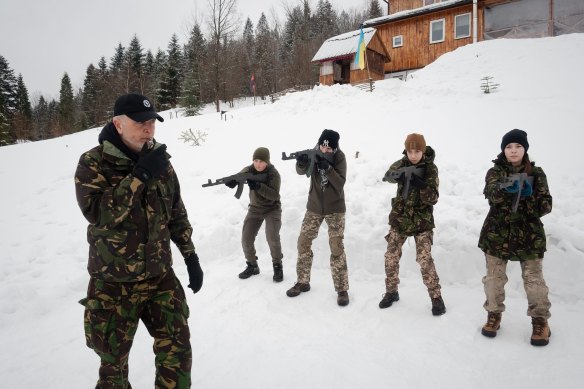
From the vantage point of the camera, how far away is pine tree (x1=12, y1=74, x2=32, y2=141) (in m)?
44.1

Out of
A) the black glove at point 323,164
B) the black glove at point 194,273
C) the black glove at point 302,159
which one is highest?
the black glove at point 302,159

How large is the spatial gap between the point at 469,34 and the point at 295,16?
4124cm

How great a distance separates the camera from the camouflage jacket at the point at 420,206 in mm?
4035

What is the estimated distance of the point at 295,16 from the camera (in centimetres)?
5697

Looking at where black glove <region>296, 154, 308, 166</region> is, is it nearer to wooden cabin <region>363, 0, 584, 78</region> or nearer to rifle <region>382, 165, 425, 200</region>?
rifle <region>382, 165, 425, 200</region>

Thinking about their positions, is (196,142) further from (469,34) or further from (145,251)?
(469,34)

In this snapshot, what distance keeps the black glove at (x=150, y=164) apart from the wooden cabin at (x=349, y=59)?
2351 centimetres

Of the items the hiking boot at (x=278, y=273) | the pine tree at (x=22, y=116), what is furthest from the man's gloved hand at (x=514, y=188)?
the pine tree at (x=22, y=116)

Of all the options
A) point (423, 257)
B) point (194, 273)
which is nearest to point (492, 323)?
point (423, 257)

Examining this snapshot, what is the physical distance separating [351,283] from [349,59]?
77.4 feet

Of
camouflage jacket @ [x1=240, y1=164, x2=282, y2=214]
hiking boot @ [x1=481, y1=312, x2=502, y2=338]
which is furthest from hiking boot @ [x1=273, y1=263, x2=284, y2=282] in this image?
hiking boot @ [x1=481, y1=312, x2=502, y2=338]

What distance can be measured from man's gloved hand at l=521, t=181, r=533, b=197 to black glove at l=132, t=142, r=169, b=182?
11.3 ft

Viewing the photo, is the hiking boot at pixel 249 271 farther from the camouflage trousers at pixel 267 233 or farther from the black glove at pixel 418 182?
the black glove at pixel 418 182

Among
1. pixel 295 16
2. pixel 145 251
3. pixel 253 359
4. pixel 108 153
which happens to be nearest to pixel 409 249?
pixel 253 359
